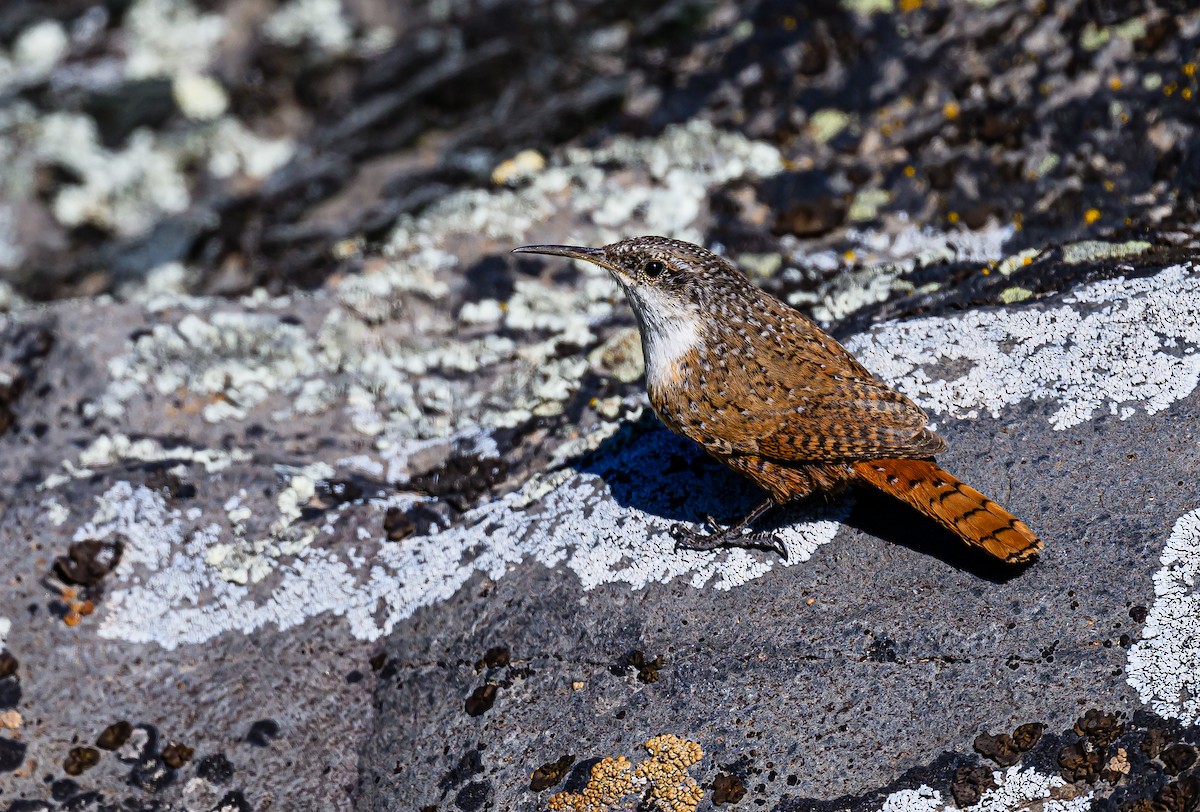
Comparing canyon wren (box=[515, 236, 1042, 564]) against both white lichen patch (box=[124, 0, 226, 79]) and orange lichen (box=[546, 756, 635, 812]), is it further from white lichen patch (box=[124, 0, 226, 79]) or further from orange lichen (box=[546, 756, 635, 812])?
white lichen patch (box=[124, 0, 226, 79])

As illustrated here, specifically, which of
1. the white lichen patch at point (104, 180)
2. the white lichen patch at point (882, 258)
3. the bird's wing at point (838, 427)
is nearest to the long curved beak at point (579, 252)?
the bird's wing at point (838, 427)

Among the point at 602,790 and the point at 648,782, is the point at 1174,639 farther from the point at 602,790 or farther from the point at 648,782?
the point at 602,790

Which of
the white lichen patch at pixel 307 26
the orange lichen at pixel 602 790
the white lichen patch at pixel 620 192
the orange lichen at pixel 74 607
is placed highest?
the white lichen patch at pixel 307 26

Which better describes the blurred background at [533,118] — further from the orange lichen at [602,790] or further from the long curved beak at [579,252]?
the orange lichen at [602,790]

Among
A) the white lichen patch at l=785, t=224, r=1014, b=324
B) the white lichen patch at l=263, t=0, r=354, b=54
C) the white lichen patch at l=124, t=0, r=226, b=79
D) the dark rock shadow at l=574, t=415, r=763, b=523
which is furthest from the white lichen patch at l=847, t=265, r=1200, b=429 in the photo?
the white lichen patch at l=124, t=0, r=226, b=79

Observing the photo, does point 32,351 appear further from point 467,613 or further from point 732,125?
point 732,125

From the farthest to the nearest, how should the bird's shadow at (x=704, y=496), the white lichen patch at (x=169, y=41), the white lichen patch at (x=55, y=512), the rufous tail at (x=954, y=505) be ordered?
1. the white lichen patch at (x=169, y=41)
2. the white lichen patch at (x=55, y=512)
3. the bird's shadow at (x=704, y=496)
4. the rufous tail at (x=954, y=505)

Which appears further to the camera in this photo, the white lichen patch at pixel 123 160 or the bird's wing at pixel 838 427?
the white lichen patch at pixel 123 160
